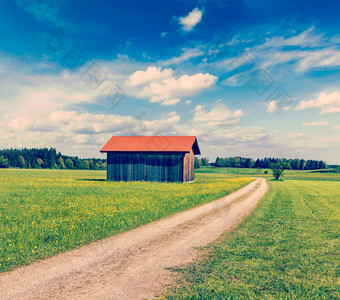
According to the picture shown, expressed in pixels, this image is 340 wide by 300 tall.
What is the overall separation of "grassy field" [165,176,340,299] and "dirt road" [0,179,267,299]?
66cm

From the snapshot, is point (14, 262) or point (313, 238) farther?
point (313, 238)

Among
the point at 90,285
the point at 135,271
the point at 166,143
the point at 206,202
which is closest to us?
the point at 90,285

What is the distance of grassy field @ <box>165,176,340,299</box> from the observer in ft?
18.2

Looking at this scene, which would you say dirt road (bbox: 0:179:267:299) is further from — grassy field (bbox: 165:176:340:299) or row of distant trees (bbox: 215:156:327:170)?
row of distant trees (bbox: 215:156:327:170)

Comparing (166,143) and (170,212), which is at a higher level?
(166,143)

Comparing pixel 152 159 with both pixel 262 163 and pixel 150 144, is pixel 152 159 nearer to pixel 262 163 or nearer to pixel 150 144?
pixel 150 144

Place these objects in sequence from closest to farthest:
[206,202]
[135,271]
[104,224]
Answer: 1. [135,271]
2. [104,224]
3. [206,202]

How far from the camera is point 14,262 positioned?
7.20m

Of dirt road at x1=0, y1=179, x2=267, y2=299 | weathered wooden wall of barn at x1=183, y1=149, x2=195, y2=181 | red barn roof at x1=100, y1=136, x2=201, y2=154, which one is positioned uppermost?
red barn roof at x1=100, y1=136, x2=201, y2=154

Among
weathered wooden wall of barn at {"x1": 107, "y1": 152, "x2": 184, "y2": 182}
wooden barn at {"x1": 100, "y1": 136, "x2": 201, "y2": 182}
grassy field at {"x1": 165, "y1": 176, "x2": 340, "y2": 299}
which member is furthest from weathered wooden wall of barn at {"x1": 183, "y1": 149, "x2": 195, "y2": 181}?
grassy field at {"x1": 165, "y1": 176, "x2": 340, "y2": 299}

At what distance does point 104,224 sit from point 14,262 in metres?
4.64

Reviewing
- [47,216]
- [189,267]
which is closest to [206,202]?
[47,216]

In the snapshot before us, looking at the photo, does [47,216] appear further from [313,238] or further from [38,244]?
[313,238]

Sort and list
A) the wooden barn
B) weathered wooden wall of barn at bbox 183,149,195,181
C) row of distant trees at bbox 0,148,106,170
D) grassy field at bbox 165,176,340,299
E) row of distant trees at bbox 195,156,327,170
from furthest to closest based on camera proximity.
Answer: row of distant trees at bbox 195,156,327,170 → row of distant trees at bbox 0,148,106,170 → weathered wooden wall of barn at bbox 183,149,195,181 → the wooden barn → grassy field at bbox 165,176,340,299
